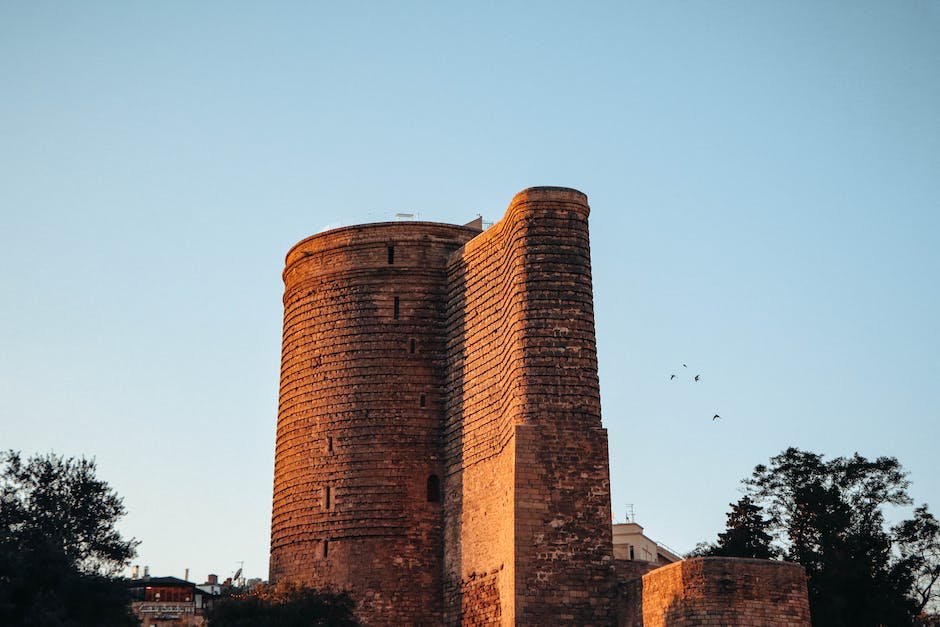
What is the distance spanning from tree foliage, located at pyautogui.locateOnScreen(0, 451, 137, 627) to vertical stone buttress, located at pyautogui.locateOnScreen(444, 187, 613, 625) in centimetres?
784

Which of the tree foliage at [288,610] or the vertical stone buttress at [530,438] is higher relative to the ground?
the vertical stone buttress at [530,438]

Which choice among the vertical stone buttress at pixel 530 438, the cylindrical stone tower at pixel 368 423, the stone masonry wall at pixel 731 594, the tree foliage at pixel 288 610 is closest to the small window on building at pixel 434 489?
the cylindrical stone tower at pixel 368 423

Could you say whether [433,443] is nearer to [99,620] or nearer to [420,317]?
[420,317]

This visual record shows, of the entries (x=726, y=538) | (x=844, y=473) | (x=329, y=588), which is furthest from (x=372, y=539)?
(x=844, y=473)

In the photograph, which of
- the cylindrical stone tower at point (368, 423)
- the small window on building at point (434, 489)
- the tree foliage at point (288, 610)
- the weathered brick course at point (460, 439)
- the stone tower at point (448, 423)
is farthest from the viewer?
the small window on building at point (434, 489)

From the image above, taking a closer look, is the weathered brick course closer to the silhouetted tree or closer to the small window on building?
the small window on building

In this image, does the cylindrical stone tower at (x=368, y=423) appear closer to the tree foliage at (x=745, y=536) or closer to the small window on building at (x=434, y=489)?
the small window on building at (x=434, y=489)

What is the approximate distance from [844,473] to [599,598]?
13.6 metres

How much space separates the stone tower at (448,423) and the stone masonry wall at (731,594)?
2408 millimetres

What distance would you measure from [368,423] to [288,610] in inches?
208

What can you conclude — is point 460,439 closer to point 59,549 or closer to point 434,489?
point 434,489

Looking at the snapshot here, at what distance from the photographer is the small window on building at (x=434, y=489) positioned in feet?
105

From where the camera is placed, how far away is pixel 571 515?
89.1 feet

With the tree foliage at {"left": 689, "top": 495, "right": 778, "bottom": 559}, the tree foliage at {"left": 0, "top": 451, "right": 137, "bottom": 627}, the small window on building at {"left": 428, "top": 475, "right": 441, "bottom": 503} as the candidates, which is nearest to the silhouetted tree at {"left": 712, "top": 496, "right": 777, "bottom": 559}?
the tree foliage at {"left": 689, "top": 495, "right": 778, "bottom": 559}
